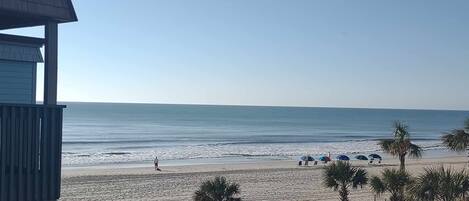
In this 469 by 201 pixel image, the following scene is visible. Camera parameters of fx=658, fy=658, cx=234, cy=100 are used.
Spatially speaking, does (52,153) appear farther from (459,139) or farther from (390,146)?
(390,146)

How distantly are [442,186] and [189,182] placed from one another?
20151 millimetres

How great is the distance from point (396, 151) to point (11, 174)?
809 inches

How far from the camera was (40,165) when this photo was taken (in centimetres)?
1000

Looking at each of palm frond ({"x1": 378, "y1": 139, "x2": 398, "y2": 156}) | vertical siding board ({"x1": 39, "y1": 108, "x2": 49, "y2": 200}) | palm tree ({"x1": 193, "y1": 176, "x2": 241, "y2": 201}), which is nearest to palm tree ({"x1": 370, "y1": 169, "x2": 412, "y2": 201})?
palm tree ({"x1": 193, "y1": 176, "x2": 241, "y2": 201})

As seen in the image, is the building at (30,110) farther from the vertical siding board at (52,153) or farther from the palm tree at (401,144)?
the palm tree at (401,144)

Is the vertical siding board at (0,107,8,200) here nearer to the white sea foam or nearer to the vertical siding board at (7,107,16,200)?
the vertical siding board at (7,107,16,200)

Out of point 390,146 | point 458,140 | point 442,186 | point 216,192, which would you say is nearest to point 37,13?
→ point 216,192

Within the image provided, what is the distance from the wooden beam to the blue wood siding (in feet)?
1.29

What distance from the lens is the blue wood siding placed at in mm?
9875

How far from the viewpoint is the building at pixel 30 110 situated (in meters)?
→ 9.49

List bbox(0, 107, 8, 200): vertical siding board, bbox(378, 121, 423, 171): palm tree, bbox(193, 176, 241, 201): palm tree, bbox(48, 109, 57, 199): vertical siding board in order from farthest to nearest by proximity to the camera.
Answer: bbox(378, 121, 423, 171): palm tree
bbox(193, 176, 241, 201): palm tree
bbox(48, 109, 57, 199): vertical siding board
bbox(0, 107, 8, 200): vertical siding board

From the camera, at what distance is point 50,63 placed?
9898 millimetres

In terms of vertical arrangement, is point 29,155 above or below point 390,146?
above

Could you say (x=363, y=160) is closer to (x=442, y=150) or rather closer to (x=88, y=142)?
(x=442, y=150)
